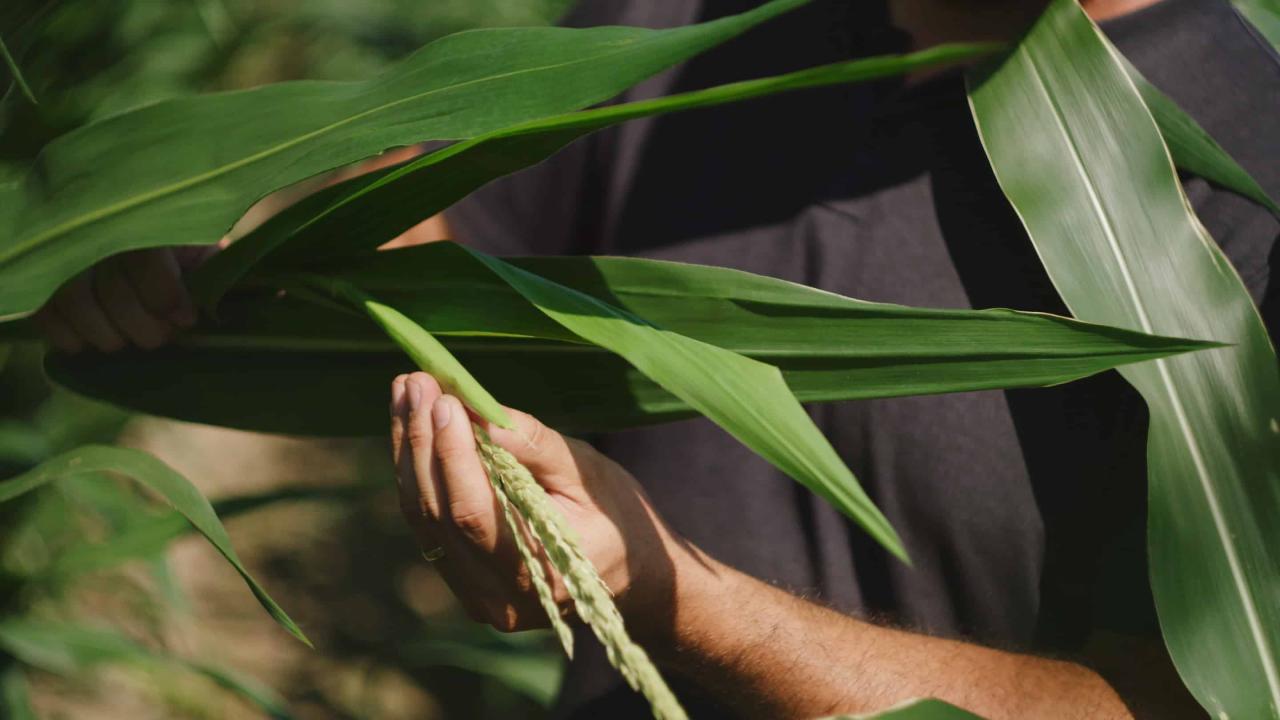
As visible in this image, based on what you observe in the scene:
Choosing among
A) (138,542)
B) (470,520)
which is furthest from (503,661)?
(470,520)

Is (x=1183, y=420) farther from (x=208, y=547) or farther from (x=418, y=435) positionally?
(x=208, y=547)

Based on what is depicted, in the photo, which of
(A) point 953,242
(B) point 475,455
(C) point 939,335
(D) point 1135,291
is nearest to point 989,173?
(A) point 953,242

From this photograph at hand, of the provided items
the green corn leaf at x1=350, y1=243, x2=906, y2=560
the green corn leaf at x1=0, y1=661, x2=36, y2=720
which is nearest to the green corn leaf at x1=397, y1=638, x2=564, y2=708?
the green corn leaf at x1=0, y1=661, x2=36, y2=720

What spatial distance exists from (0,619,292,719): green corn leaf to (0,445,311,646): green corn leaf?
0.36m

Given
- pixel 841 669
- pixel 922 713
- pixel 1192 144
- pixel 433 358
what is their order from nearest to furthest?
pixel 922 713 < pixel 433 358 < pixel 1192 144 < pixel 841 669

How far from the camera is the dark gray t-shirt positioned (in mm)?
Answer: 665

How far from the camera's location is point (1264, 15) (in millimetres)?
718

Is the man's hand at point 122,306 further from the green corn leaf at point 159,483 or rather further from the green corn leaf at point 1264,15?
the green corn leaf at point 1264,15

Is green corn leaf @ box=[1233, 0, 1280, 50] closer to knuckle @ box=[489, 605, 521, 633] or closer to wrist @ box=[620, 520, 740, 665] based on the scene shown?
wrist @ box=[620, 520, 740, 665]

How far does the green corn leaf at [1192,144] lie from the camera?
54cm

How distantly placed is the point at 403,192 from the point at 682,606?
27 cm

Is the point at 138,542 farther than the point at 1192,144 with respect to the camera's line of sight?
Yes

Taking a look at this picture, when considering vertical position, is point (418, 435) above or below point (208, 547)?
above

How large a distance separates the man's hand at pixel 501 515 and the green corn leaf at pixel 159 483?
8 centimetres
